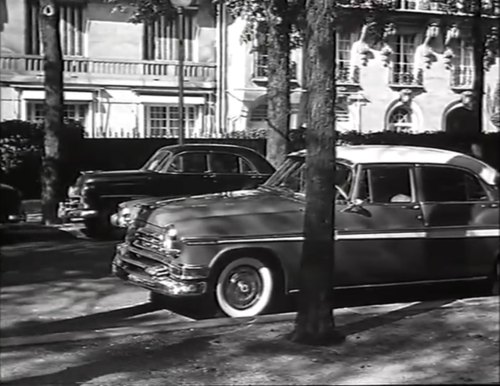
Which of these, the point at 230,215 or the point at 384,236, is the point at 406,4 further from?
the point at 230,215

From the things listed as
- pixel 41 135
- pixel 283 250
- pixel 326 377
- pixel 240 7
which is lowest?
pixel 326 377

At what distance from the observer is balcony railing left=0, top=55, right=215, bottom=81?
4.85 metres

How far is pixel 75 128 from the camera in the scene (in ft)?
18.6

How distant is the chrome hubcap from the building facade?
1.12 metres

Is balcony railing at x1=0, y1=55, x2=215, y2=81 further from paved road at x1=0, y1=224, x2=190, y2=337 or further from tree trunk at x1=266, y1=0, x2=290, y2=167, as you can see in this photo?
tree trunk at x1=266, y1=0, x2=290, y2=167

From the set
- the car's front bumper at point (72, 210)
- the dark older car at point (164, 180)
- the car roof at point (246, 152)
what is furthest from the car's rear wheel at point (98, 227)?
the car roof at point (246, 152)

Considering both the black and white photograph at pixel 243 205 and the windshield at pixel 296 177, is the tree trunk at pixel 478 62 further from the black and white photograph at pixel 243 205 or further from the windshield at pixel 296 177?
the windshield at pixel 296 177

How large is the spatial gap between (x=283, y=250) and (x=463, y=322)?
1223 millimetres

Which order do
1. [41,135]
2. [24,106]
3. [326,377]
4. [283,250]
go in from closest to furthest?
1. [326,377]
2. [283,250]
3. [24,106]
4. [41,135]

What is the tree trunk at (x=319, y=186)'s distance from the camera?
4633 mm

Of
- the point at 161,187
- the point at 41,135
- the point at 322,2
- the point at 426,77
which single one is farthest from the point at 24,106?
the point at 426,77

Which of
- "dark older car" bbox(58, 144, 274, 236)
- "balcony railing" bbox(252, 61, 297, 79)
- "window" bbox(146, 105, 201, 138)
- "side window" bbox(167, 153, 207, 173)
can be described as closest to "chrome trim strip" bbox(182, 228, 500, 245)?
"window" bbox(146, 105, 201, 138)

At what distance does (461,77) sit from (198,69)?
1899mm

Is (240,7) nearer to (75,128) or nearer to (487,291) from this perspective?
(75,128)
